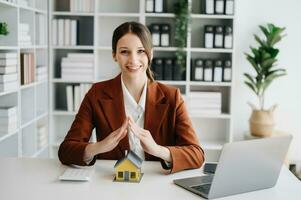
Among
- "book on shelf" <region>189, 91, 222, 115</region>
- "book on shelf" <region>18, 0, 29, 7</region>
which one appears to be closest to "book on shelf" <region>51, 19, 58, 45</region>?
"book on shelf" <region>18, 0, 29, 7</region>

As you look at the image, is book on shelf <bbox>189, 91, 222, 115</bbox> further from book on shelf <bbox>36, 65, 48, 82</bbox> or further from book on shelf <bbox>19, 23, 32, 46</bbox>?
book on shelf <bbox>19, 23, 32, 46</bbox>

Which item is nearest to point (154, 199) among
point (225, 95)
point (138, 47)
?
point (138, 47)

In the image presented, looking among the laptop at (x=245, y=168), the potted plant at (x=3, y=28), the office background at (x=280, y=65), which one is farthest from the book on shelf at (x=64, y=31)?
the laptop at (x=245, y=168)

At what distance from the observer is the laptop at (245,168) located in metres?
1.53

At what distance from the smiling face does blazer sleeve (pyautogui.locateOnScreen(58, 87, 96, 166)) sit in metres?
0.27

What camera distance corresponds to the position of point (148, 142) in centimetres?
183

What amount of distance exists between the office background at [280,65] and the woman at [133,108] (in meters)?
2.36

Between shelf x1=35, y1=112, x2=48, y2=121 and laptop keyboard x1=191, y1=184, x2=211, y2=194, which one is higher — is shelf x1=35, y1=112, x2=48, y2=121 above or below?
below

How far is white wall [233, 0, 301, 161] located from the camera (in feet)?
15.0

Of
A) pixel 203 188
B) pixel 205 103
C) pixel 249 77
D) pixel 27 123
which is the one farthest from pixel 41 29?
pixel 203 188

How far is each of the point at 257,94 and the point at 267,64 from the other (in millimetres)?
326

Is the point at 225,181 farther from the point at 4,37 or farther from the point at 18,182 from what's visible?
the point at 4,37

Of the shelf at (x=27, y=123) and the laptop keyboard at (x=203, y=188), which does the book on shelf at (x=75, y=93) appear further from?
the laptop keyboard at (x=203, y=188)

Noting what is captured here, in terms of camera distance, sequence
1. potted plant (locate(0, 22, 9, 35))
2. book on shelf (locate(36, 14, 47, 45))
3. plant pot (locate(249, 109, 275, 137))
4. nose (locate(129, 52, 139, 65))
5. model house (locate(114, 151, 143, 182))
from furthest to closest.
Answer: plant pot (locate(249, 109, 275, 137)) < book on shelf (locate(36, 14, 47, 45)) < potted plant (locate(0, 22, 9, 35)) < nose (locate(129, 52, 139, 65)) < model house (locate(114, 151, 143, 182))
